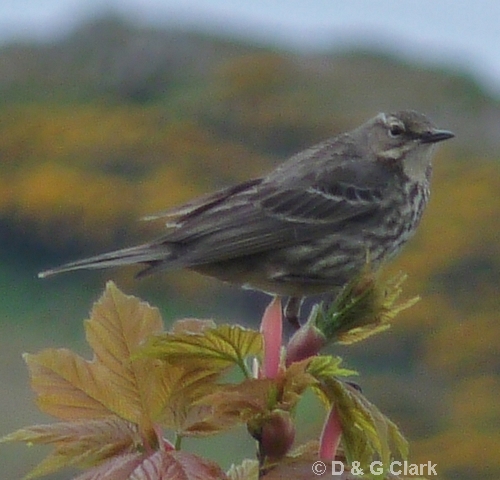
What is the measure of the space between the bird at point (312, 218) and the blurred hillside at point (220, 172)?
9.60 meters

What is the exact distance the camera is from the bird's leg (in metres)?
3.22

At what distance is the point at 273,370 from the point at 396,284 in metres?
0.30

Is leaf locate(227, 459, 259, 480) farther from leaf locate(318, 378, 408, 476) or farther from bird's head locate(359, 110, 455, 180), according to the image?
bird's head locate(359, 110, 455, 180)

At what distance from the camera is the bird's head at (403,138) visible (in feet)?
14.6

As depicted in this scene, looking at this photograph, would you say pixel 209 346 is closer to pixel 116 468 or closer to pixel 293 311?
pixel 116 468

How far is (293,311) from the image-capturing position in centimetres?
335

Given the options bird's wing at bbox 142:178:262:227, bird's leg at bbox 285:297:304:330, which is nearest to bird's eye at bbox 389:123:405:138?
bird's wing at bbox 142:178:262:227

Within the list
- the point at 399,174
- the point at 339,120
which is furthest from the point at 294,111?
the point at 399,174

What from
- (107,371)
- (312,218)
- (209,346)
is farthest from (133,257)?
(209,346)

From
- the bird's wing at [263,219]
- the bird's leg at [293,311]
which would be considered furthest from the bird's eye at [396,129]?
the bird's leg at [293,311]

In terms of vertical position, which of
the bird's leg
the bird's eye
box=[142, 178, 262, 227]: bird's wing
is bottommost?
the bird's leg

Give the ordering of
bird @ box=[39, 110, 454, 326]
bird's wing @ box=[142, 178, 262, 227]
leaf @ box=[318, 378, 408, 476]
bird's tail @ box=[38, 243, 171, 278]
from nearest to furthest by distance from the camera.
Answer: leaf @ box=[318, 378, 408, 476] → bird's tail @ box=[38, 243, 171, 278] → bird's wing @ box=[142, 178, 262, 227] → bird @ box=[39, 110, 454, 326]

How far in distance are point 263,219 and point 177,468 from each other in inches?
83.8

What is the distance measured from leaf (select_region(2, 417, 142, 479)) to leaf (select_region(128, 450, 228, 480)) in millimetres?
33
